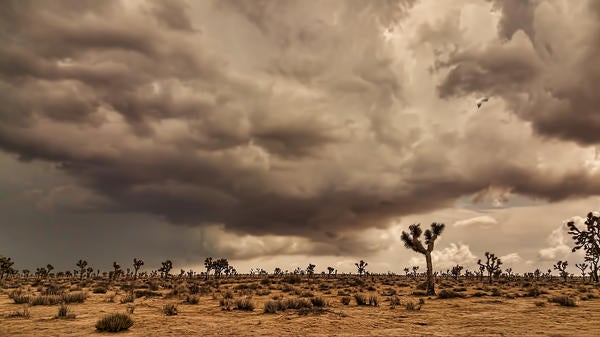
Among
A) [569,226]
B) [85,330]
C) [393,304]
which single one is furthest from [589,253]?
[85,330]

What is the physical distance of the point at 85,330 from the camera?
13359mm

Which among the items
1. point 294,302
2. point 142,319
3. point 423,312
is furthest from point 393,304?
point 142,319

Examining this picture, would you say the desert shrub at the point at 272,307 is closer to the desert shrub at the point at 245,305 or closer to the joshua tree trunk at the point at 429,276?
the desert shrub at the point at 245,305

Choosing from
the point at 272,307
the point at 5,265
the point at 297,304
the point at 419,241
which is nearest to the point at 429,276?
the point at 419,241

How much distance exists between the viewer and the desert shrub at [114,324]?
43.6 feet

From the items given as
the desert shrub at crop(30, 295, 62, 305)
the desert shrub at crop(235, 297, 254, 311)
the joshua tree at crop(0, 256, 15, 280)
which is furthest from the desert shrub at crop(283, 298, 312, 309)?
the joshua tree at crop(0, 256, 15, 280)

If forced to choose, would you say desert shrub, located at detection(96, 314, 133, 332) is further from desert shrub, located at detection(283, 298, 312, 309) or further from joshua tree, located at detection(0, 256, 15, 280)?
joshua tree, located at detection(0, 256, 15, 280)

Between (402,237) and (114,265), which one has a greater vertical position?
(402,237)

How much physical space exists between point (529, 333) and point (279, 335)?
26.3 ft

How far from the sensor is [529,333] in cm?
1223

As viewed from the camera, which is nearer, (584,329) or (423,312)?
(584,329)

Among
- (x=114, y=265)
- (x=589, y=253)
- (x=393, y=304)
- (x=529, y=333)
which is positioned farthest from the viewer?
(x=114, y=265)

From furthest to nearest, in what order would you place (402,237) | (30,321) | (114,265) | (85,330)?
(114,265), (402,237), (30,321), (85,330)

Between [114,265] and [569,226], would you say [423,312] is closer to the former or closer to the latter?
[569,226]
